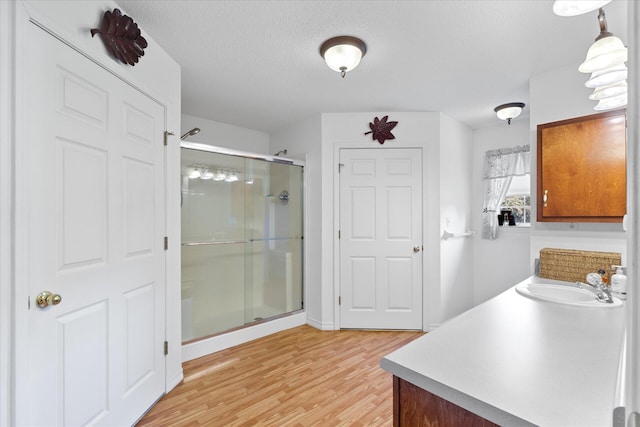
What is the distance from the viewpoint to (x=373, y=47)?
2.06 m

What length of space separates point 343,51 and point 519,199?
9.69ft

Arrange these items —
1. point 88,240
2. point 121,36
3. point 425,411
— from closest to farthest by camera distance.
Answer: point 425,411
point 88,240
point 121,36

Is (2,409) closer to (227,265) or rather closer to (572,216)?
(227,265)

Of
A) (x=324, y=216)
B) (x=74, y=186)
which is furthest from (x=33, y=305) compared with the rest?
(x=324, y=216)

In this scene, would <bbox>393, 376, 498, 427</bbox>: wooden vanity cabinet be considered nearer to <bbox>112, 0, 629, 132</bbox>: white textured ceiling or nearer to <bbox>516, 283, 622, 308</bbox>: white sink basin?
<bbox>516, 283, 622, 308</bbox>: white sink basin

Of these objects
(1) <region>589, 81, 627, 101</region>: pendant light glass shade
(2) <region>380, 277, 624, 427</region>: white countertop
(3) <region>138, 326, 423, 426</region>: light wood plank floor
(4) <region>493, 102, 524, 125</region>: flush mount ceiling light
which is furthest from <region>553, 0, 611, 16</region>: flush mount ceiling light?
(4) <region>493, 102, 524, 125</region>: flush mount ceiling light

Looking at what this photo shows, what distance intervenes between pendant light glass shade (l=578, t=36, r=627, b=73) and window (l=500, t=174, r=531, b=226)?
2659 millimetres

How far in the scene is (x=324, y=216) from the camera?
338 cm

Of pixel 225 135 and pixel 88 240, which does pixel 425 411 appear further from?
pixel 225 135

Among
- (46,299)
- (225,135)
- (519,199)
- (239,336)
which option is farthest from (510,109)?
(46,299)

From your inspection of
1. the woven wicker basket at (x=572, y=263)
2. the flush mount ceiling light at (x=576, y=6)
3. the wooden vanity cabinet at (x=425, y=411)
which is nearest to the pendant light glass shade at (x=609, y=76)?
the flush mount ceiling light at (x=576, y=6)

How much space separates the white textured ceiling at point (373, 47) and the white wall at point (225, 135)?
1.24 feet

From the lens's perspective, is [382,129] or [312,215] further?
[312,215]

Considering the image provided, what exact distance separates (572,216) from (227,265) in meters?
2.94
